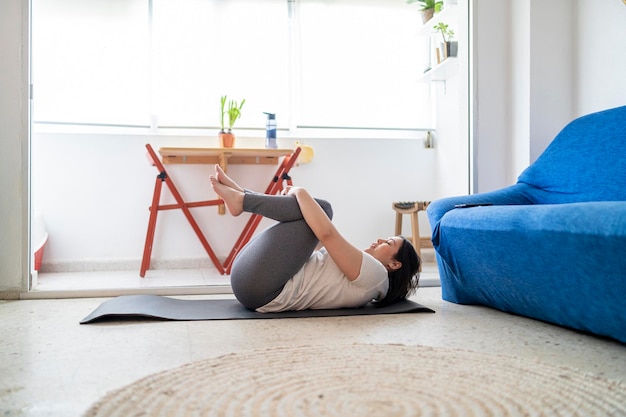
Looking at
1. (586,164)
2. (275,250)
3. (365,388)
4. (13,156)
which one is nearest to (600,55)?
(586,164)

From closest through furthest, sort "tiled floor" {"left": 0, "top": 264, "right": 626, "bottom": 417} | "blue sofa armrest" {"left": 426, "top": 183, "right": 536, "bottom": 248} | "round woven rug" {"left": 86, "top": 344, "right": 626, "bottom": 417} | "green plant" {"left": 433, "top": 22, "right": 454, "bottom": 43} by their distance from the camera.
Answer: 1. "round woven rug" {"left": 86, "top": 344, "right": 626, "bottom": 417}
2. "tiled floor" {"left": 0, "top": 264, "right": 626, "bottom": 417}
3. "blue sofa armrest" {"left": 426, "top": 183, "right": 536, "bottom": 248}
4. "green plant" {"left": 433, "top": 22, "right": 454, "bottom": 43}

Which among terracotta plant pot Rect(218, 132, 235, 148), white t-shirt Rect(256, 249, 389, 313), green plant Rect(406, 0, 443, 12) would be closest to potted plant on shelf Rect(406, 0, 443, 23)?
green plant Rect(406, 0, 443, 12)

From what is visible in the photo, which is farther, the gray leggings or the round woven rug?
the gray leggings

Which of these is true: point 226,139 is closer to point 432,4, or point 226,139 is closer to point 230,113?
point 230,113

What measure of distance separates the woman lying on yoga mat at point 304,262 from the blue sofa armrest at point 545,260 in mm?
237

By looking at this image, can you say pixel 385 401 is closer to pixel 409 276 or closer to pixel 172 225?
pixel 409 276

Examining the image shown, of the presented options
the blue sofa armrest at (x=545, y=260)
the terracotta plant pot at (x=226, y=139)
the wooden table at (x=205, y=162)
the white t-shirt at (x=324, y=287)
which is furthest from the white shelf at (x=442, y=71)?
the white t-shirt at (x=324, y=287)

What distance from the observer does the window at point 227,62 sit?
4.21 m

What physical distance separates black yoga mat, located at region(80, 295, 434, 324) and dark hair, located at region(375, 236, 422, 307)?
39 mm

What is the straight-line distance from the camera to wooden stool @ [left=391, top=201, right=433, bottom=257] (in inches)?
161

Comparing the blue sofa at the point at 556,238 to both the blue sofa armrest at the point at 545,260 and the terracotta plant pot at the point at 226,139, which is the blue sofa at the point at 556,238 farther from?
the terracotta plant pot at the point at 226,139

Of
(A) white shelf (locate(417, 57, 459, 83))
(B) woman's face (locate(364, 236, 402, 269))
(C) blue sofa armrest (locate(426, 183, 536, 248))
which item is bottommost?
(B) woman's face (locate(364, 236, 402, 269))

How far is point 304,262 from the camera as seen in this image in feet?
7.56

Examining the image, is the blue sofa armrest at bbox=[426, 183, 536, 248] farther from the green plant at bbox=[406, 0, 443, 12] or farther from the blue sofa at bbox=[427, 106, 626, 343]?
the green plant at bbox=[406, 0, 443, 12]
